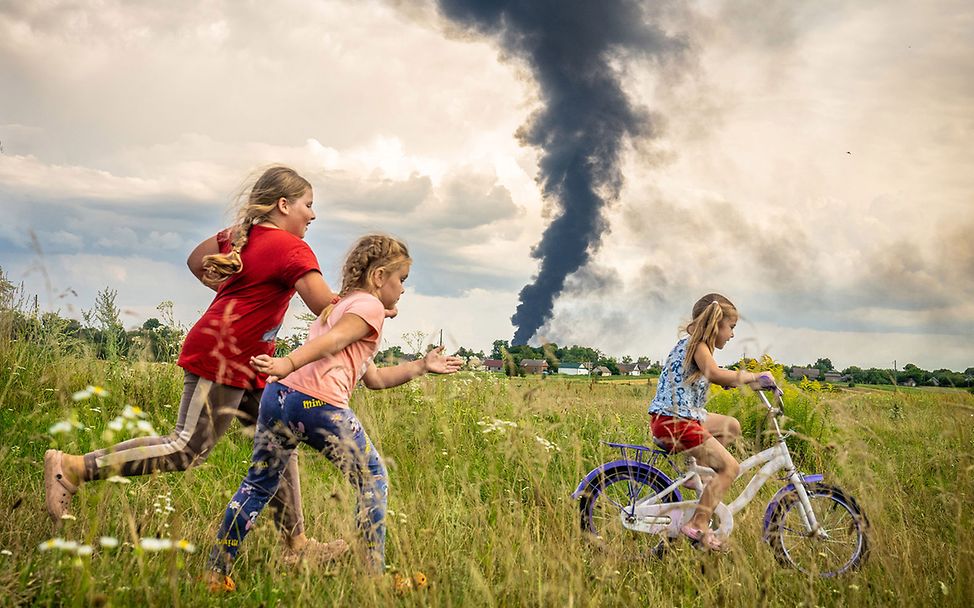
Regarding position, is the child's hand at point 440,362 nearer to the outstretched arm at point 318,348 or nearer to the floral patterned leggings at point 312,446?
the outstretched arm at point 318,348

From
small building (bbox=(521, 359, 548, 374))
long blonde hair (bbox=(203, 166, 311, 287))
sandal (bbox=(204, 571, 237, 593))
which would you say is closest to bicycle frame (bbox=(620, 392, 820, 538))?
small building (bbox=(521, 359, 548, 374))

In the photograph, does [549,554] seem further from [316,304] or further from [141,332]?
[141,332]

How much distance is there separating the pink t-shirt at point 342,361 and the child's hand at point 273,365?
0.19m

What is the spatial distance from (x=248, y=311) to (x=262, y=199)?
63 cm

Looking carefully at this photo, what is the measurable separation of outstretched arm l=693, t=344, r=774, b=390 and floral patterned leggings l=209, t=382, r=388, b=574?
2.17 meters

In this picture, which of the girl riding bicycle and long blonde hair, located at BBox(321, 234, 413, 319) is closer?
long blonde hair, located at BBox(321, 234, 413, 319)

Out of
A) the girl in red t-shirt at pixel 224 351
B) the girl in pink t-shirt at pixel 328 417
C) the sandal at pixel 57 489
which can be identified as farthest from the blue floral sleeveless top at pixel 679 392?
the sandal at pixel 57 489

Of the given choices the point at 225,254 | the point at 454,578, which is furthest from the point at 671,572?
the point at 225,254

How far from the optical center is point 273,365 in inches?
124

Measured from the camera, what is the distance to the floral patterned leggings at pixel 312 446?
3344 millimetres

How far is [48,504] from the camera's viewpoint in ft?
11.8

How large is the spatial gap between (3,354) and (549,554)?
602 cm

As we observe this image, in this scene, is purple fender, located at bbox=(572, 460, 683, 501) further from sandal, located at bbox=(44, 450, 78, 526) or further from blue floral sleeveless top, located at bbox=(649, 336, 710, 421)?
sandal, located at bbox=(44, 450, 78, 526)

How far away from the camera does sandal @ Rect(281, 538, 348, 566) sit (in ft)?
11.7
